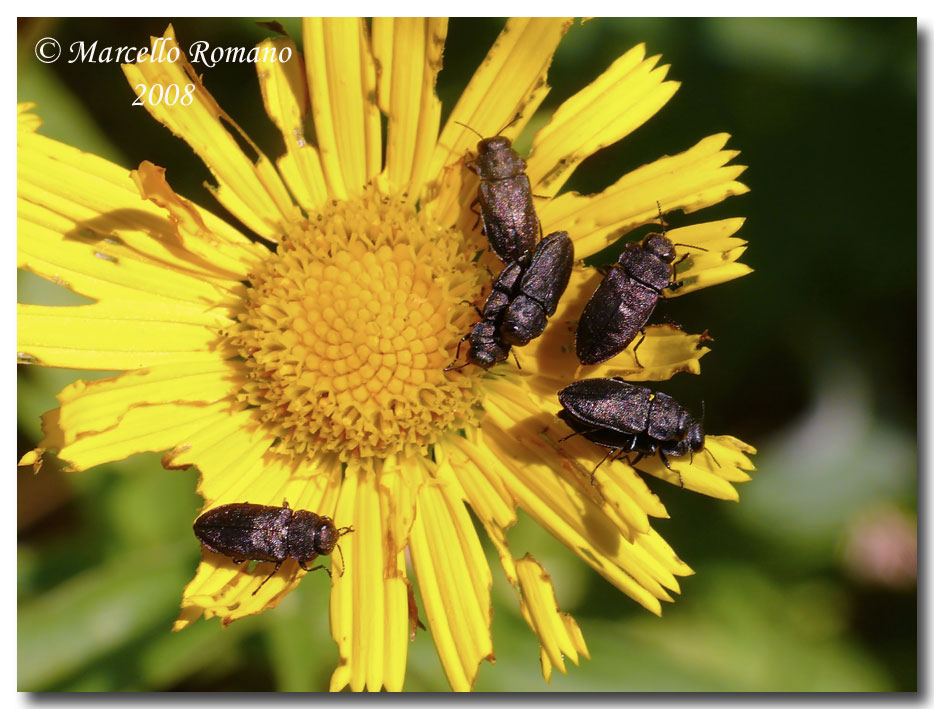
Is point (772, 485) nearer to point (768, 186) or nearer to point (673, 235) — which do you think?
point (768, 186)

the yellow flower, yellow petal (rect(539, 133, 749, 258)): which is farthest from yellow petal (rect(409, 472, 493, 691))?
yellow petal (rect(539, 133, 749, 258))

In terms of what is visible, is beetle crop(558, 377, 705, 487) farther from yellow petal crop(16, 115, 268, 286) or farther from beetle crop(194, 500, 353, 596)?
yellow petal crop(16, 115, 268, 286)

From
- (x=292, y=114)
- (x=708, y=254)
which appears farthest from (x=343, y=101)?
(x=708, y=254)

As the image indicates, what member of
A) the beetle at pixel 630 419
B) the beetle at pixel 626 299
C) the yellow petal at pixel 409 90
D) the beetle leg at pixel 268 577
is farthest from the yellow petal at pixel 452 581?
the yellow petal at pixel 409 90

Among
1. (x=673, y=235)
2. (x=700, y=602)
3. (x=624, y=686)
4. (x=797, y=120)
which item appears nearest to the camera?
(x=673, y=235)
